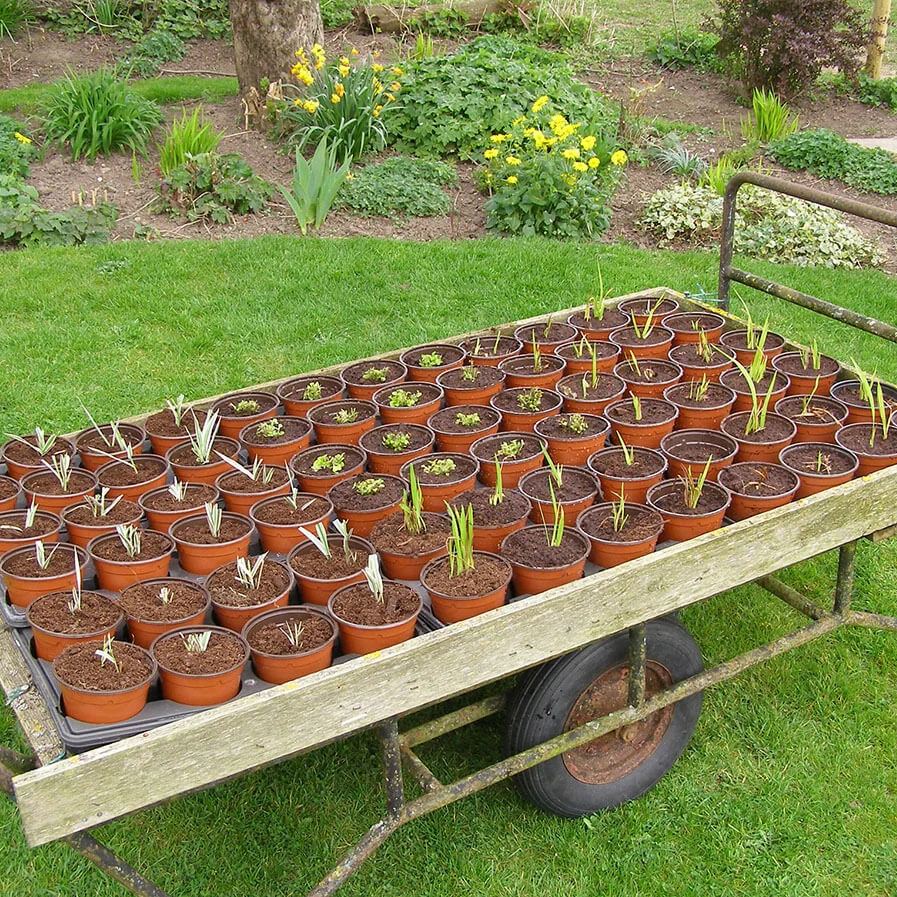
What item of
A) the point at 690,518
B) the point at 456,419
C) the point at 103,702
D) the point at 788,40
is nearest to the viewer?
the point at 103,702

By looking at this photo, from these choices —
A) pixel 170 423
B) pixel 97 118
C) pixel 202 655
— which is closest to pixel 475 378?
pixel 170 423

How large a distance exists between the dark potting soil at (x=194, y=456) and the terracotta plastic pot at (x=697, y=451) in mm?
1302

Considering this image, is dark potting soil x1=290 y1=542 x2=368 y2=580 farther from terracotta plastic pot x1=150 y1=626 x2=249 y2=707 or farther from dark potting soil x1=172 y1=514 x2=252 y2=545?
terracotta plastic pot x1=150 y1=626 x2=249 y2=707

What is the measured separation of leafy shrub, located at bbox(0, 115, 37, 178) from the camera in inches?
259

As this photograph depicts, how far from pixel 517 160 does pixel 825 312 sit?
10.6ft

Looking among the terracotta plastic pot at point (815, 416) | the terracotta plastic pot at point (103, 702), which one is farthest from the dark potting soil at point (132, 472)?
the terracotta plastic pot at point (815, 416)

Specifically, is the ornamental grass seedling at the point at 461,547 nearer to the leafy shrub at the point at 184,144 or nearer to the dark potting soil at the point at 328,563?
the dark potting soil at the point at 328,563

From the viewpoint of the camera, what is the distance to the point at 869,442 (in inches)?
119

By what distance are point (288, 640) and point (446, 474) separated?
2.67 feet

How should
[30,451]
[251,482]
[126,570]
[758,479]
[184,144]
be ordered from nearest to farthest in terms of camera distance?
[126,570] → [758,479] → [251,482] → [30,451] → [184,144]

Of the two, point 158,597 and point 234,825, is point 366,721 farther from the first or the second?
point 234,825

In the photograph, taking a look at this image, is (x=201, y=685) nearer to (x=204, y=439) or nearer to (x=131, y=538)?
(x=131, y=538)

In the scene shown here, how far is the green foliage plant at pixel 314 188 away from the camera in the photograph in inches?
239

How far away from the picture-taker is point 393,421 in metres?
3.37
